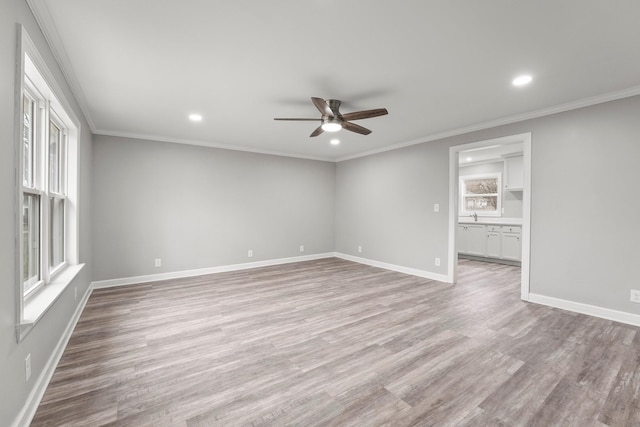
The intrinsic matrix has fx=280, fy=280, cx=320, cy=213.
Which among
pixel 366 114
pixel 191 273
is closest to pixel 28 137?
pixel 366 114

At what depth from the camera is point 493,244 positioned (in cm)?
615

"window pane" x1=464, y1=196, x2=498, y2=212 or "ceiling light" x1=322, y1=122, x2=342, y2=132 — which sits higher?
"ceiling light" x1=322, y1=122, x2=342, y2=132

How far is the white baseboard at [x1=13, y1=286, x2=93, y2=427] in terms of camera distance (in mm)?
1540

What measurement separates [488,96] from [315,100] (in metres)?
1.96

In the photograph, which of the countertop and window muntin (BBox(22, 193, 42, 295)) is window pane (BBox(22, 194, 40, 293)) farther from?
the countertop

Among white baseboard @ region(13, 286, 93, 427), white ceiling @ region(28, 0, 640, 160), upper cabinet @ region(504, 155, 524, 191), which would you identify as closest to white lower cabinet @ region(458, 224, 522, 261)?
upper cabinet @ region(504, 155, 524, 191)

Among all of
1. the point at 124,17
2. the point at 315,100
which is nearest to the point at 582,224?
the point at 315,100

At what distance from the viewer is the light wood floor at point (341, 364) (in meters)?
1.68

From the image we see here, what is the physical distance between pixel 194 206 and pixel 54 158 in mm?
2297

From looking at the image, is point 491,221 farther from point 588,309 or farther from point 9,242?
point 9,242

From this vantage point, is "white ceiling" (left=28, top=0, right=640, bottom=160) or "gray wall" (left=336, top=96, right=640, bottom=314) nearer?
"white ceiling" (left=28, top=0, right=640, bottom=160)

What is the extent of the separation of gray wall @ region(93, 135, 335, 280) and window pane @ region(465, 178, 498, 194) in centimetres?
397

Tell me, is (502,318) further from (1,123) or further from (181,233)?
(181,233)

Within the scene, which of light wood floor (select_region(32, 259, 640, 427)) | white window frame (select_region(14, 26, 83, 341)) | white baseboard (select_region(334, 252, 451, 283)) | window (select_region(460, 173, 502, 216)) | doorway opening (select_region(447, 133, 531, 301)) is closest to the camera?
white window frame (select_region(14, 26, 83, 341))
